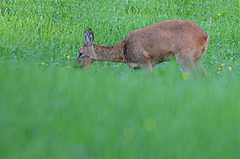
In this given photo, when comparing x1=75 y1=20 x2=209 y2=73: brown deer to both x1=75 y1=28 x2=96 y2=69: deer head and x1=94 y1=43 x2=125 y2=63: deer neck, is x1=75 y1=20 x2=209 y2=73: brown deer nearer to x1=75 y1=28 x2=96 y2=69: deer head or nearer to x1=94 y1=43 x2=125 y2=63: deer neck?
x1=94 y1=43 x2=125 y2=63: deer neck

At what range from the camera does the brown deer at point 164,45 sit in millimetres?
7098

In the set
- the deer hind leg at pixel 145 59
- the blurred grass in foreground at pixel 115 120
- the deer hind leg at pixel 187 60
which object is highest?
the deer hind leg at pixel 145 59

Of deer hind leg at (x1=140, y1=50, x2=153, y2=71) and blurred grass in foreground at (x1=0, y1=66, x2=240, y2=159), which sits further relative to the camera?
deer hind leg at (x1=140, y1=50, x2=153, y2=71)

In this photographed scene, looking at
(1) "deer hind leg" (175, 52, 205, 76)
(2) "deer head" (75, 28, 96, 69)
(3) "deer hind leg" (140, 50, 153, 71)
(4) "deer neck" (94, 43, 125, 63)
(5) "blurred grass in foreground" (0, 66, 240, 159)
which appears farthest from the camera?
(2) "deer head" (75, 28, 96, 69)

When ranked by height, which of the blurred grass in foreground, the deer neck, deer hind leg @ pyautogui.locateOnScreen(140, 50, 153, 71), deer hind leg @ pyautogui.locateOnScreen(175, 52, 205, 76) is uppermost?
the deer neck

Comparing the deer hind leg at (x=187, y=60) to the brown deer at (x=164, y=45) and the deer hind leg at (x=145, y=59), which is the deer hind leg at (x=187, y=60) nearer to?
the brown deer at (x=164, y=45)

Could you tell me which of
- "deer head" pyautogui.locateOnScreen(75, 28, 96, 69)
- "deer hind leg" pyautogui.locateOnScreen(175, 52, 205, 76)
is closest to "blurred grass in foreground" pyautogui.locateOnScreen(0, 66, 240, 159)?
"deer hind leg" pyautogui.locateOnScreen(175, 52, 205, 76)

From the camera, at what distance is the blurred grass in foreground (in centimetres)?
311

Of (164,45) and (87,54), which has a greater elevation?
(87,54)

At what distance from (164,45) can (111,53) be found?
1.22 m

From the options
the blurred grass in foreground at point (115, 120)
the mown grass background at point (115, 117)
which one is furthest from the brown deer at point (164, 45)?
the blurred grass in foreground at point (115, 120)

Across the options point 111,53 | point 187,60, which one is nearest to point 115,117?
point 187,60

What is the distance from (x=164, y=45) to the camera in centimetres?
729

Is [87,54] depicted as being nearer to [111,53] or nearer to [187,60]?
[111,53]
